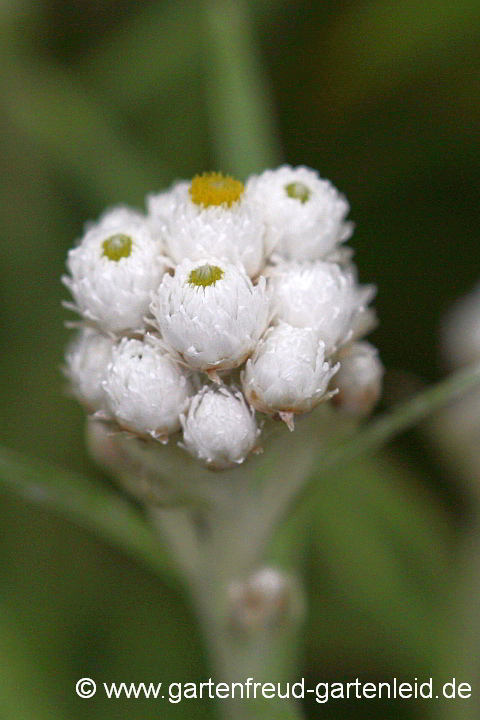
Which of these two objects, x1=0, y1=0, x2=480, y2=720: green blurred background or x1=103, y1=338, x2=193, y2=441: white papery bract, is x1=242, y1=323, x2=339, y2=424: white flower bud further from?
x1=0, y1=0, x2=480, y2=720: green blurred background

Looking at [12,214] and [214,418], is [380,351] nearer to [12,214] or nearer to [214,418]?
[12,214]

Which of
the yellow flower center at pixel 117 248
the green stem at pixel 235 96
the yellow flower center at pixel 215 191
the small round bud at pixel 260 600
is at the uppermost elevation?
the green stem at pixel 235 96

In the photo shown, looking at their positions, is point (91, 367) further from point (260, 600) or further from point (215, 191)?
point (260, 600)

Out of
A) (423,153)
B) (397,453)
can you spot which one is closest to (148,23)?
(423,153)

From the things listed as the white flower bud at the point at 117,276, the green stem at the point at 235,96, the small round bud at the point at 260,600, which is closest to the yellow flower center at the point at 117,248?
the white flower bud at the point at 117,276

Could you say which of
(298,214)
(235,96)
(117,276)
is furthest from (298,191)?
(235,96)

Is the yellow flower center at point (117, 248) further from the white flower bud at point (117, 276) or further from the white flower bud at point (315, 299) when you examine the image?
the white flower bud at point (315, 299)

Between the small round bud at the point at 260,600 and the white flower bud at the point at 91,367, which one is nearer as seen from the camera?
the white flower bud at the point at 91,367
